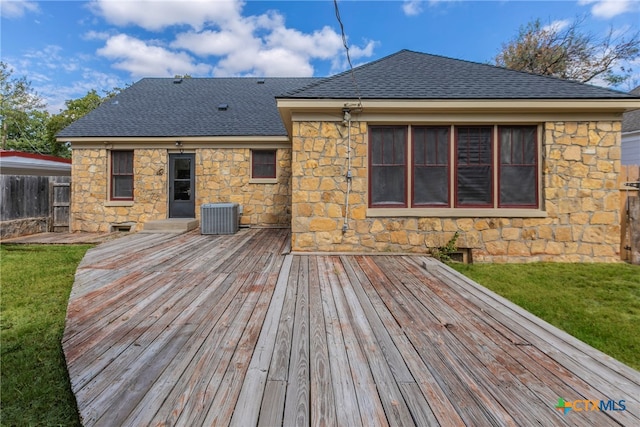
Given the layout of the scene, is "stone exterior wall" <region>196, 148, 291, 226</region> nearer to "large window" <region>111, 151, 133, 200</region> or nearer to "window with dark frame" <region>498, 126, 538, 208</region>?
"large window" <region>111, 151, 133, 200</region>

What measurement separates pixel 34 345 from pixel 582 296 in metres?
6.03

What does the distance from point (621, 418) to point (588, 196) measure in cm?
516

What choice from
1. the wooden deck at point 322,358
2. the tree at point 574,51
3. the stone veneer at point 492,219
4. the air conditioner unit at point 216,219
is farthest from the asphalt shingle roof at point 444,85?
the tree at point 574,51

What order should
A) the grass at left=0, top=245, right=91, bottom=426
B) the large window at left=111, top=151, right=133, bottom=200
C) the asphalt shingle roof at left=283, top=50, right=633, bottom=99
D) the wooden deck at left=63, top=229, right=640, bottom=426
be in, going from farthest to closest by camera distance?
the large window at left=111, top=151, right=133, bottom=200 < the asphalt shingle roof at left=283, top=50, right=633, bottom=99 < the grass at left=0, top=245, right=91, bottom=426 < the wooden deck at left=63, top=229, right=640, bottom=426

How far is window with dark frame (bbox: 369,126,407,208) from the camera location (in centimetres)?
523

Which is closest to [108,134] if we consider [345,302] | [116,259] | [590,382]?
[116,259]

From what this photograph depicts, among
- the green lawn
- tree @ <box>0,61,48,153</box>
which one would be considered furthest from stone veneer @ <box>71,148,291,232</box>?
tree @ <box>0,61,48,153</box>

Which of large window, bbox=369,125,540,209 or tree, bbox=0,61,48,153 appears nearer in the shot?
large window, bbox=369,125,540,209

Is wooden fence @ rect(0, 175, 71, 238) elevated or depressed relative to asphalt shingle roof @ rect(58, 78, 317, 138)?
depressed

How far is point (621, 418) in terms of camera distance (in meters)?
1.44

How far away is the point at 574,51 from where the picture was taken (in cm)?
1373

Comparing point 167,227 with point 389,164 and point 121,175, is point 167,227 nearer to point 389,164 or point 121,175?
point 121,175

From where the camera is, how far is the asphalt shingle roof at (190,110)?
8.69 meters

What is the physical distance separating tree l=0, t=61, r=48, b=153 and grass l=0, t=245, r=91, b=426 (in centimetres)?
2740
